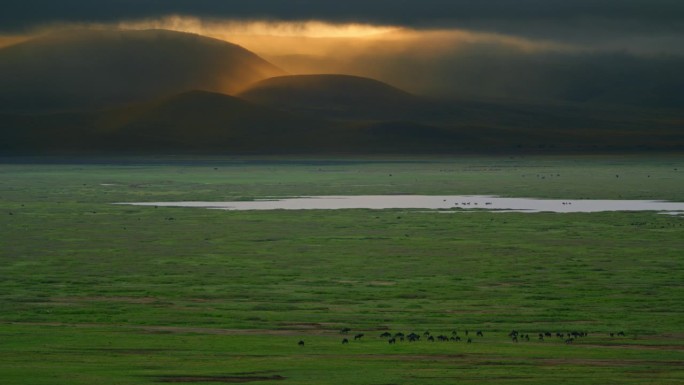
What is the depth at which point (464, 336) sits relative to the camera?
73.4 ft

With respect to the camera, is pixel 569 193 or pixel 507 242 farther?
pixel 569 193

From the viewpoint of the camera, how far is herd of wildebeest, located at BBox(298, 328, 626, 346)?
2188 centimetres

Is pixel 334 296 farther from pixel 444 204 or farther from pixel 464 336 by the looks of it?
pixel 444 204

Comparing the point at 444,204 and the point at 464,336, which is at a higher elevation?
the point at 444,204

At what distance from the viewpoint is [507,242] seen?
40938mm

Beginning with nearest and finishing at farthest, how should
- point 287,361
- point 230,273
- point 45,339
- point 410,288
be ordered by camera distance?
point 287,361 → point 45,339 → point 410,288 → point 230,273

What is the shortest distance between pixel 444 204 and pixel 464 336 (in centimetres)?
4001

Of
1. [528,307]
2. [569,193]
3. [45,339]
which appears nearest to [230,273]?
[528,307]

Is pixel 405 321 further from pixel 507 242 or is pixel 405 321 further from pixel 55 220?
pixel 55 220

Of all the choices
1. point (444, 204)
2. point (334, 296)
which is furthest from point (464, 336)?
point (444, 204)

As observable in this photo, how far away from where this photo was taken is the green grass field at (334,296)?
1922cm

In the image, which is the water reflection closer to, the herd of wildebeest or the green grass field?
the green grass field

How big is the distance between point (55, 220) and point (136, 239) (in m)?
10.5

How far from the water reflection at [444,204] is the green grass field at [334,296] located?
3660 millimetres
